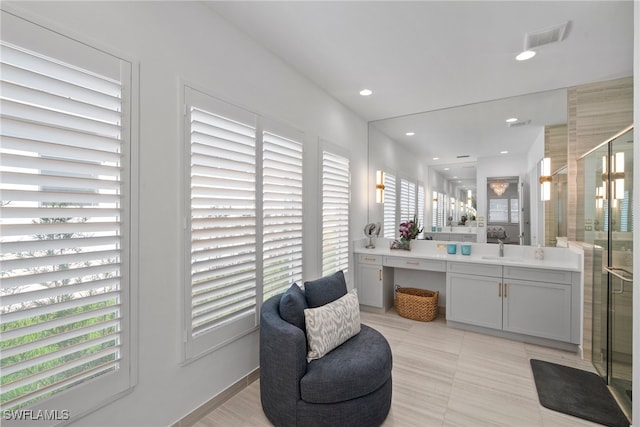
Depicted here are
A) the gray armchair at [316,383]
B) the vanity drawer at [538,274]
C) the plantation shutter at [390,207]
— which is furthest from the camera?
the plantation shutter at [390,207]

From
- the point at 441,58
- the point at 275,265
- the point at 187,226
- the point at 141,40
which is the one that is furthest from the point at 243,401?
the point at 441,58

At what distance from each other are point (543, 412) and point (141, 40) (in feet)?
11.7

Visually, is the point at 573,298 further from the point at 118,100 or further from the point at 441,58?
the point at 118,100

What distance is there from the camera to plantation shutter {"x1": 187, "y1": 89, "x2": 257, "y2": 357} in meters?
1.93

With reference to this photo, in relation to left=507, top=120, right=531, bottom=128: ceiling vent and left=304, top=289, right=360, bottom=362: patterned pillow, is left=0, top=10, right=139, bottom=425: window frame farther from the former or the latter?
left=507, top=120, right=531, bottom=128: ceiling vent

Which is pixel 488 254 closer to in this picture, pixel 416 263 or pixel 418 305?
pixel 416 263

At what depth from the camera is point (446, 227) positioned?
4.00m

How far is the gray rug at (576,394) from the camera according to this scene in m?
2.00

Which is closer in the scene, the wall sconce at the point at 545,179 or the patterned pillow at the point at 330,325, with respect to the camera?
the patterned pillow at the point at 330,325

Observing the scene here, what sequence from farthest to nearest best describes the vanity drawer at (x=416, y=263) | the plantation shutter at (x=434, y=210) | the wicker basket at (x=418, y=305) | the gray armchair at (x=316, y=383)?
the plantation shutter at (x=434, y=210), the wicker basket at (x=418, y=305), the vanity drawer at (x=416, y=263), the gray armchair at (x=316, y=383)

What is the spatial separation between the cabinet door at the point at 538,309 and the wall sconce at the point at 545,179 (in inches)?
39.5

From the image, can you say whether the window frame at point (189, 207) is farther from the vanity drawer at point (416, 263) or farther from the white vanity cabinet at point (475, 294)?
the white vanity cabinet at point (475, 294)

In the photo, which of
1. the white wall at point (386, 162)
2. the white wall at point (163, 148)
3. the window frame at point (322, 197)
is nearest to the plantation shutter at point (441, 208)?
the white wall at point (386, 162)

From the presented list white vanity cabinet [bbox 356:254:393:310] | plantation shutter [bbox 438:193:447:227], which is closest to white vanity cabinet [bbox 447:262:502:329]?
plantation shutter [bbox 438:193:447:227]
